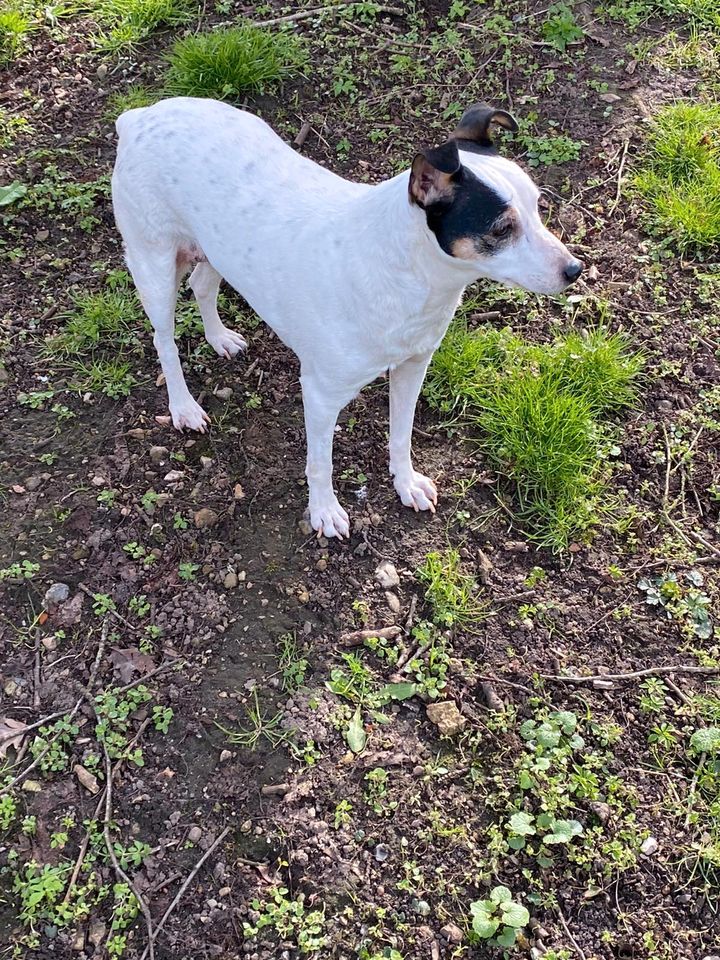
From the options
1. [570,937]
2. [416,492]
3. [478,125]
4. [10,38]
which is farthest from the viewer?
[10,38]

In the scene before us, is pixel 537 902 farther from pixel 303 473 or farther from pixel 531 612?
pixel 303 473

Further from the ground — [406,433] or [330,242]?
[330,242]

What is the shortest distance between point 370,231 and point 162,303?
1.18 metres

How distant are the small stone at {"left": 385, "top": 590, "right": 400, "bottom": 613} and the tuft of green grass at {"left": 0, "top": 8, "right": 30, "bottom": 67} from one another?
4.29m

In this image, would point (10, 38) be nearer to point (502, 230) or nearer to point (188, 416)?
point (188, 416)

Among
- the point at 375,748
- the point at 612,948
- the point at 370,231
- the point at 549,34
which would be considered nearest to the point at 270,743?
the point at 375,748

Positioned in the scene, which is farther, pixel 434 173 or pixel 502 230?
pixel 502 230

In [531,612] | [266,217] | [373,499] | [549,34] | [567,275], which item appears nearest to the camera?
[567,275]

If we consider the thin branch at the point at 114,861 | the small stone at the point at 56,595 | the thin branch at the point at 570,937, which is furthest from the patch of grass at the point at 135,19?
the thin branch at the point at 570,937

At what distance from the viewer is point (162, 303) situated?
10.8ft

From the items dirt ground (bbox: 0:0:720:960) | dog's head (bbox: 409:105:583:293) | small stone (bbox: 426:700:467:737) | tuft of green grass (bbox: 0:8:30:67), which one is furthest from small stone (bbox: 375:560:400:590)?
tuft of green grass (bbox: 0:8:30:67)

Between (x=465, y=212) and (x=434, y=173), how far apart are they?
0.46ft

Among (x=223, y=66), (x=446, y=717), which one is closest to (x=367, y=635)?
(x=446, y=717)

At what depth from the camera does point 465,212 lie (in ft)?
7.39
